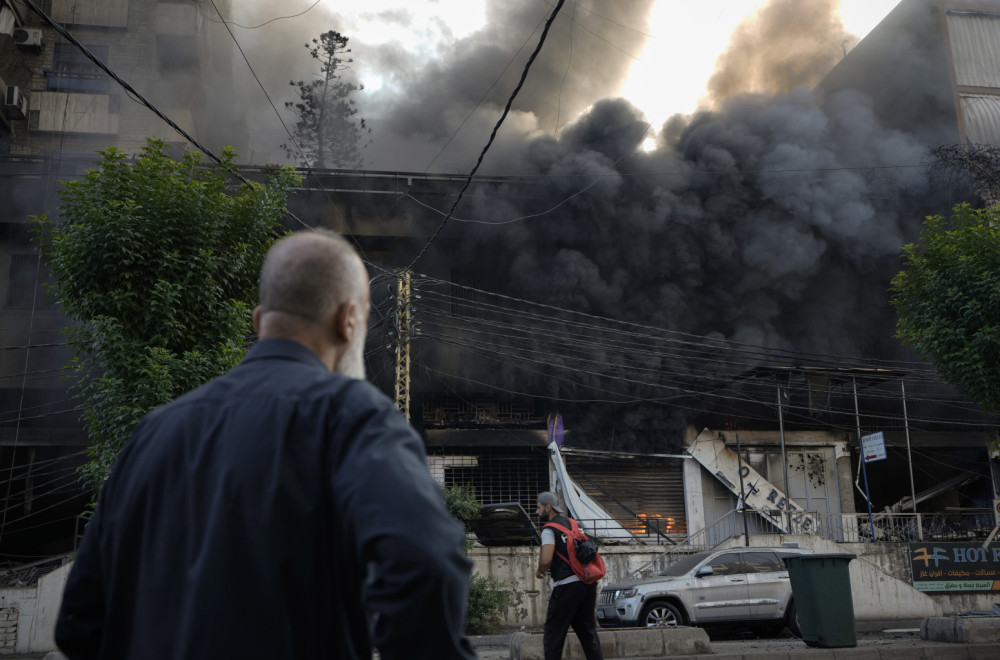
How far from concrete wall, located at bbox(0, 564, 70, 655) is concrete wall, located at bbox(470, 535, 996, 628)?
8169 millimetres

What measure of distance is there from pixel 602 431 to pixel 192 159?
60.1ft

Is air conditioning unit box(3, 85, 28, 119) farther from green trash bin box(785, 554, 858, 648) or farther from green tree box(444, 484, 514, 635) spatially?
green trash bin box(785, 554, 858, 648)

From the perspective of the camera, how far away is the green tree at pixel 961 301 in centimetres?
1177

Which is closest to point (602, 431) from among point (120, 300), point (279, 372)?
point (120, 300)

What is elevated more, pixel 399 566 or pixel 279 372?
pixel 279 372

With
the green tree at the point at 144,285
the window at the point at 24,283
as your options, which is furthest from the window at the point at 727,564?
the window at the point at 24,283

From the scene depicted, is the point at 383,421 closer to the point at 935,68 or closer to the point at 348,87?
the point at 348,87

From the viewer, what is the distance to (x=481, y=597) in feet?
52.1

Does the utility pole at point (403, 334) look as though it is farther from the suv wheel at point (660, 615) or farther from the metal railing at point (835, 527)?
the suv wheel at point (660, 615)

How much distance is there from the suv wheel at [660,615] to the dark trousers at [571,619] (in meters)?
5.87

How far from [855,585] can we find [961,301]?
8.43 m

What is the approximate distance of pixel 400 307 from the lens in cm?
1809

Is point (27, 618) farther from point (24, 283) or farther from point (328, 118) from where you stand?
point (328, 118)

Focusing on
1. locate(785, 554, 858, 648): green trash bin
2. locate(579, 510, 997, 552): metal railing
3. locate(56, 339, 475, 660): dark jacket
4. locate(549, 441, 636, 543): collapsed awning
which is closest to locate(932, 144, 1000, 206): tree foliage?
locate(579, 510, 997, 552): metal railing
